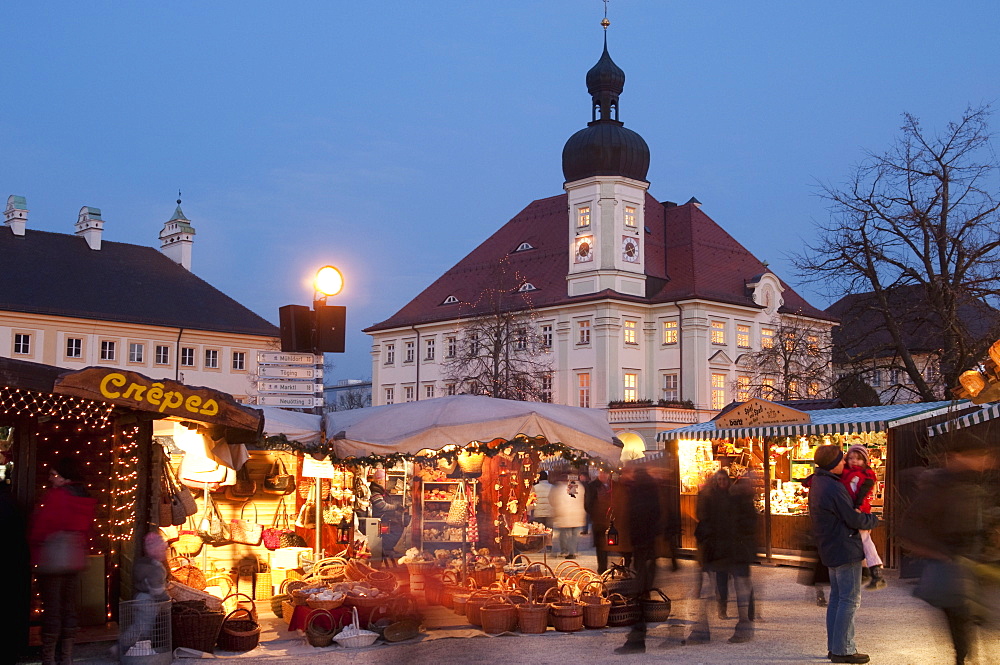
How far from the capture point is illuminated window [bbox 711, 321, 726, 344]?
5819cm

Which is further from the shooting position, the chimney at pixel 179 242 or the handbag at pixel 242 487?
the chimney at pixel 179 242

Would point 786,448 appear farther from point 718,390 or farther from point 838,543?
point 718,390

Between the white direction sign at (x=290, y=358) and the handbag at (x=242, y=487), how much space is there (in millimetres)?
3283

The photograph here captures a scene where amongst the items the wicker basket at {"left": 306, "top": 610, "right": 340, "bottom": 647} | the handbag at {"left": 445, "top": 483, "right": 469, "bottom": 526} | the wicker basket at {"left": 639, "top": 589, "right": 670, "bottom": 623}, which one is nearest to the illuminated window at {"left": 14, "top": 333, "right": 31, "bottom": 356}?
the handbag at {"left": 445, "top": 483, "right": 469, "bottom": 526}

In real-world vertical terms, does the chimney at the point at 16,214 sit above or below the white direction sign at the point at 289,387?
above

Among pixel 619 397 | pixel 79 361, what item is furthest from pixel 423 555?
pixel 79 361

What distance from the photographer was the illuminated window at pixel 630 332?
58.5 meters

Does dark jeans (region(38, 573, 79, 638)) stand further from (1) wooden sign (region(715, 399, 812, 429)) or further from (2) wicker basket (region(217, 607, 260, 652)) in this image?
(1) wooden sign (region(715, 399, 812, 429))

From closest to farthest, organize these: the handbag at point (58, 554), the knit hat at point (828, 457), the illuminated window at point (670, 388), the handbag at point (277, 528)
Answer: the handbag at point (58, 554) < the knit hat at point (828, 457) < the handbag at point (277, 528) < the illuminated window at point (670, 388)

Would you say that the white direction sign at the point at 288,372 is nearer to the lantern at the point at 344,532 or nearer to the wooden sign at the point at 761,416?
the lantern at the point at 344,532

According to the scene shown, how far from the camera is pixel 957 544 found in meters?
8.05

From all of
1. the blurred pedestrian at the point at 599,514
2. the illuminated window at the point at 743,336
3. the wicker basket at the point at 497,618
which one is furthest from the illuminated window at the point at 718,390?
the wicker basket at the point at 497,618

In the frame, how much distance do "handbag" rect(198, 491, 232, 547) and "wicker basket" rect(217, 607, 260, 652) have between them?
277cm

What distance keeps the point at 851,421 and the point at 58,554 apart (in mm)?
13440
